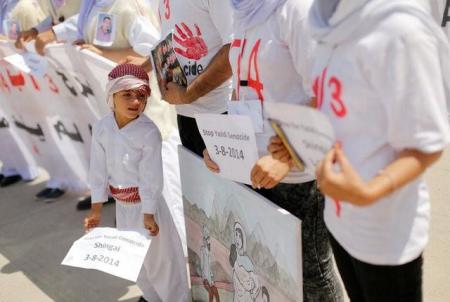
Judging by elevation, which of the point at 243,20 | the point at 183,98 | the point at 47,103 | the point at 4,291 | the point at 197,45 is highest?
the point at 243,20

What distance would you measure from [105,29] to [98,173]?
1.04m

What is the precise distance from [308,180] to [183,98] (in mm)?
774

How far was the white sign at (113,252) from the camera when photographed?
2.28m

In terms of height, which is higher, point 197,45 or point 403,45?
point 403,45

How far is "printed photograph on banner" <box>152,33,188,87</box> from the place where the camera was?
2.31 metres

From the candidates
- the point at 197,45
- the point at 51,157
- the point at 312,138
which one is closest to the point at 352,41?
the point at 312,138

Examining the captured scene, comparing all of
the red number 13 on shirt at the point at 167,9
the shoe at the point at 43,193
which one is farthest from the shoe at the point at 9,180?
the red number 13 on shirt at the point at 167,9

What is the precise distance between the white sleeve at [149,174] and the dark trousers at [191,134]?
0.19 meters

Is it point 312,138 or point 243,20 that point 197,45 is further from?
point 312,138

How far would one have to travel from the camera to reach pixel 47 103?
408cm

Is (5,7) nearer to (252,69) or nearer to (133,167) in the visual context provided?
(133,167)

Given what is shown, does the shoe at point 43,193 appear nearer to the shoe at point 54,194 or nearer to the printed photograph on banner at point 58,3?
the shoe at point 54,194

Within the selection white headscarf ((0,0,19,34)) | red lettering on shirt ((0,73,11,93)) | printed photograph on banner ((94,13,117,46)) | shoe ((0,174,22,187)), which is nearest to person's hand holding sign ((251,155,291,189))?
printed photograph on banner ((94,13,117,46))

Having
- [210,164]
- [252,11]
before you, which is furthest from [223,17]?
[210,164]
